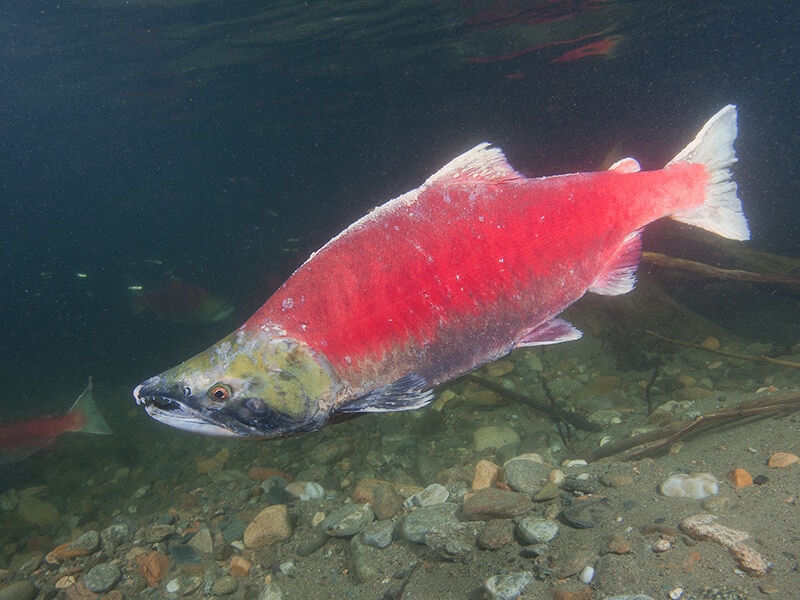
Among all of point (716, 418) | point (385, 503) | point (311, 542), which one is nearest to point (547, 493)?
point (385, 503)

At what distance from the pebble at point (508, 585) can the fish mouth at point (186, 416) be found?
1918mm

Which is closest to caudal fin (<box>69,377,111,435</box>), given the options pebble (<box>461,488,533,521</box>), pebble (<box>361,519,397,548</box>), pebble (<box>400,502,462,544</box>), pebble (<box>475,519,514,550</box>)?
pebble (<box>361,519,397,548</box>)

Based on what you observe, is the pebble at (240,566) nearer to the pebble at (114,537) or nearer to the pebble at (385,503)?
the pebble at (385,503)

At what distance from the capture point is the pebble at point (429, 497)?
14.7 ft

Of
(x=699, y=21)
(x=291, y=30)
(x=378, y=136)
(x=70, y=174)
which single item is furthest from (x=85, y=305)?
(x=699, y=21)

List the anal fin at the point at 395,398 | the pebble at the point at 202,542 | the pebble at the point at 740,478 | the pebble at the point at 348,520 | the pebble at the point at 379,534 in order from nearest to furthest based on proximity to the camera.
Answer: the anal fin at the point at 395,398, the pebble at the point at 740,478, the pebble at the point at 379,534, the pebble at the point at 348,520, the pebble at the point at 202,542

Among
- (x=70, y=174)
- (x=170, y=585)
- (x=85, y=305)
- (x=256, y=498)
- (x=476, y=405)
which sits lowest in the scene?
(x=85, y=305)

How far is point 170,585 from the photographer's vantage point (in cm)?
444

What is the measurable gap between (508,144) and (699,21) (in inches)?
365

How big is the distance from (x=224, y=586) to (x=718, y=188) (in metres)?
5.10

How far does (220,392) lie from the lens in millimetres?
1822

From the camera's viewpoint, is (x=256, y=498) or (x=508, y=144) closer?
(x=256, y=498)

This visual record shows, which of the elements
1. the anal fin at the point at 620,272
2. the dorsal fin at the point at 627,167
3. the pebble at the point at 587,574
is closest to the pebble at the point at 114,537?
the pebble at the point at 587,574

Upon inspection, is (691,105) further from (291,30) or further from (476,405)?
(476,405)
